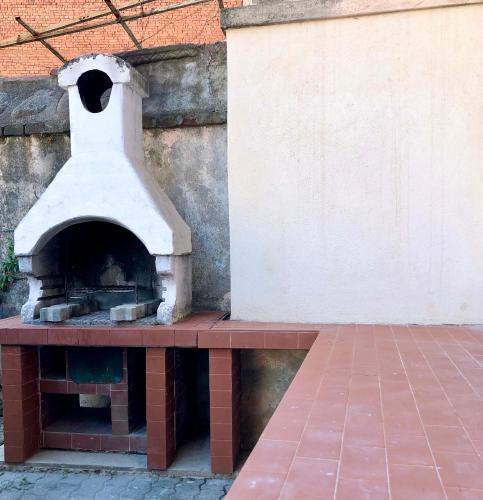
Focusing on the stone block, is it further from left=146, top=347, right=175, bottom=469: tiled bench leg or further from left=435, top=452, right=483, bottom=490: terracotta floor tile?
left=435, top=452, right=483, bottom=490: terracotta floor tile

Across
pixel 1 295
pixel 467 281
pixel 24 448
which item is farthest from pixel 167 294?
pixel 467 281

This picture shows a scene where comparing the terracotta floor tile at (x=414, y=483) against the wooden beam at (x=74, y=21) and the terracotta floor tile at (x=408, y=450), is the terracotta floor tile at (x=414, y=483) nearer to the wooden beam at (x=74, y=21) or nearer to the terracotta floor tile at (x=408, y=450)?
the terracotta floor tile at (x=408, y=450)

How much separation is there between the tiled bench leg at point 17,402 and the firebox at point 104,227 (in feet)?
1.23

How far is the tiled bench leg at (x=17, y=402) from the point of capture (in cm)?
477

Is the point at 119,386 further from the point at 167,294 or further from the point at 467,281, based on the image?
the point at 467,281

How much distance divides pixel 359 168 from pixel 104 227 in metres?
2.88

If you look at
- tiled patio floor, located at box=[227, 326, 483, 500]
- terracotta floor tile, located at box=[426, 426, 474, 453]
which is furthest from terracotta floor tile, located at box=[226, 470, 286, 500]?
terracotta floor tile, located at box=[426, 426, 474, 453]

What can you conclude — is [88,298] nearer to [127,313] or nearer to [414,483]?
[127,313]

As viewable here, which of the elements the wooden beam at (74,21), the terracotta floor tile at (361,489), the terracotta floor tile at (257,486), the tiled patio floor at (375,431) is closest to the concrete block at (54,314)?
the tiled patio floor at (375,431)

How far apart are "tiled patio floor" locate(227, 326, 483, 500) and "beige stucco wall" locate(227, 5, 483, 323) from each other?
1.23 metres

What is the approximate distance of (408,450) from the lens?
206cm

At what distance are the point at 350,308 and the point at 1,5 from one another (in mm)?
9694

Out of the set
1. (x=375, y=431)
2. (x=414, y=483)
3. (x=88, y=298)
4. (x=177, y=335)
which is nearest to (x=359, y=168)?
(x=177, y=335)

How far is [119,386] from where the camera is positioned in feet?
16.1
